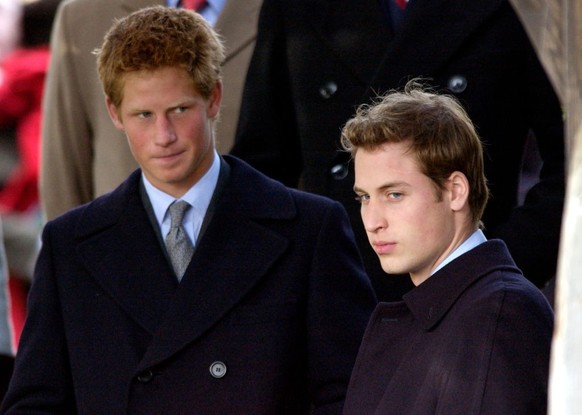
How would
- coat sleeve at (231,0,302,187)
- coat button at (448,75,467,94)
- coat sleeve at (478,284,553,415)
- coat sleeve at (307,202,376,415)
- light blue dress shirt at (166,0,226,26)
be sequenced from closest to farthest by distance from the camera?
coat sleeve at (478,284,553,415) < coat sleeve at (307,202,376,415) < coat button at (448,75,467,94) < coat sleeve at (231,0,302,187) < light blue dress shirt at (166,0,226,26)

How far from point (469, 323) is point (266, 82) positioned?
1.75 metres

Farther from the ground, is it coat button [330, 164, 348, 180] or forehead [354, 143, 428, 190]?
forehead [354, 143, 428, 190]

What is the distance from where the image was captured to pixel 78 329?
13.0ft

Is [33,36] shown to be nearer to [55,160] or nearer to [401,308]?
[55,160]

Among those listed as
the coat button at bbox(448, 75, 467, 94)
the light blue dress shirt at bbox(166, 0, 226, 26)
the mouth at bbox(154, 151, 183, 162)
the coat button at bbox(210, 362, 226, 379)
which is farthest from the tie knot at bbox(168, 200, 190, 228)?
the light blue dress shirt at bbox(166, 0, 226, 26)

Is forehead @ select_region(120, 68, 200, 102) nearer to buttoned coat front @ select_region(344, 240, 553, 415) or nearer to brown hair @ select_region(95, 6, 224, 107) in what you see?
brown hair @ select_region(95, 6, 224, 107)

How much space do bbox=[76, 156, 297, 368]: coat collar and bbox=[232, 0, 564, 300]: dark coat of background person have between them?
1.49ft

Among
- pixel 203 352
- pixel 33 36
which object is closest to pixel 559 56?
pixel 203 352

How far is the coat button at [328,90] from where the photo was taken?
456cm

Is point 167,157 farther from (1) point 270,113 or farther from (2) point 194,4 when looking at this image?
(2) point 194,4

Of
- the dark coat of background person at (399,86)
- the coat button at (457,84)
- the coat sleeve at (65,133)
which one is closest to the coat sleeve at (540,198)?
the dark coat of background person at (399,86)

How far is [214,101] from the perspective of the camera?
411cm

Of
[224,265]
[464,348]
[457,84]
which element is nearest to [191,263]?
[224,265]

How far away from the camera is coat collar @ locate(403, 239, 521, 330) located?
321 cm
